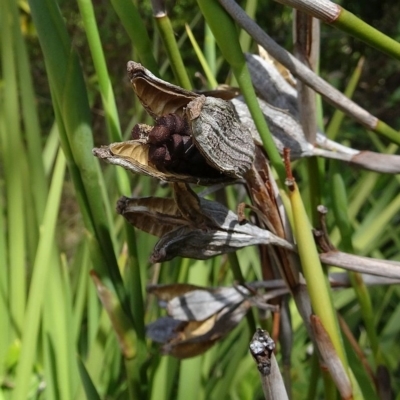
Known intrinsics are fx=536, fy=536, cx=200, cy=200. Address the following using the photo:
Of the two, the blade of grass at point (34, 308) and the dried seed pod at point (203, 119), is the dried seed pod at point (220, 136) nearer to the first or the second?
the dried seed pod at point (203, 119)

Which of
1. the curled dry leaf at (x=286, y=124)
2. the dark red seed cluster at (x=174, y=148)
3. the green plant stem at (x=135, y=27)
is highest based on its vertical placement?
the green plant stem at (x=135, y=27)

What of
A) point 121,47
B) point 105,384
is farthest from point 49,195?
point 121,47

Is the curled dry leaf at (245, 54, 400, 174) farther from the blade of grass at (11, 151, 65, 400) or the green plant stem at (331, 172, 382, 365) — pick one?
the blade of grass at (11, 151, 65, 400)

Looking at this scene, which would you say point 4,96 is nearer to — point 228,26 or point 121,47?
point 228,26

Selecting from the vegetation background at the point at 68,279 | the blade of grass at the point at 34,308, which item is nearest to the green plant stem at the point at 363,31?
the vegetation background at the point at 68,279

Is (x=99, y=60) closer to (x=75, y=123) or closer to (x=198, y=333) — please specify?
(x=75, y=123)

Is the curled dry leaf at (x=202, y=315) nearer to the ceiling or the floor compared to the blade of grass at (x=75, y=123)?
nearer to the floor

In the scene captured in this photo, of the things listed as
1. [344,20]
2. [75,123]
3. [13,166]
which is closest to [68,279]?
[13,166]
